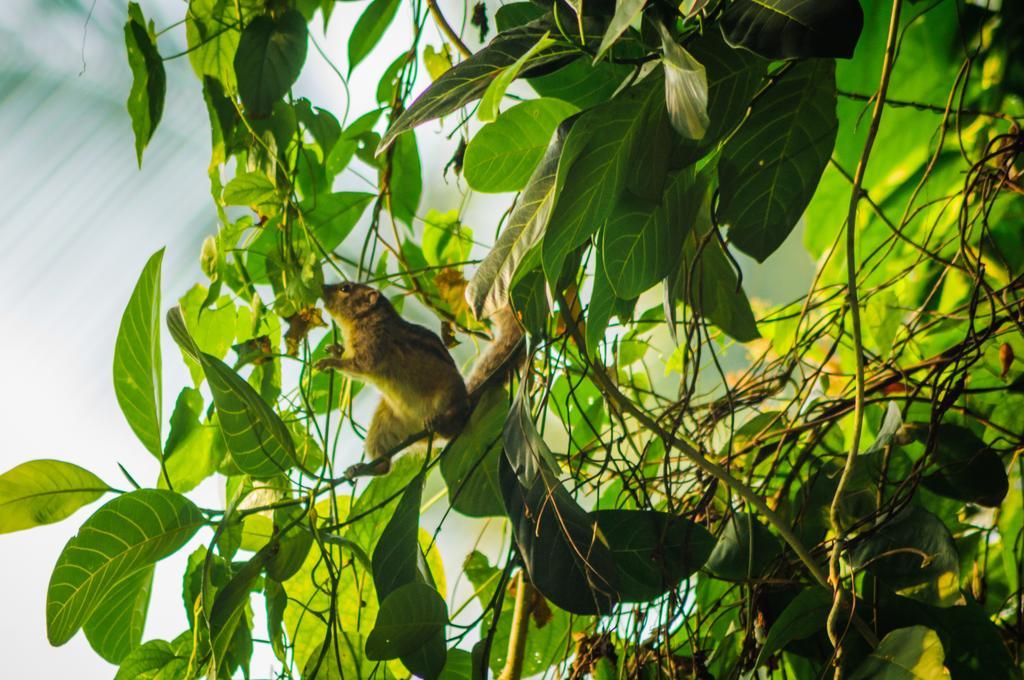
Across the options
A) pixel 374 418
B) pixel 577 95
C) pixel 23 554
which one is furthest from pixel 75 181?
pixel 577 95

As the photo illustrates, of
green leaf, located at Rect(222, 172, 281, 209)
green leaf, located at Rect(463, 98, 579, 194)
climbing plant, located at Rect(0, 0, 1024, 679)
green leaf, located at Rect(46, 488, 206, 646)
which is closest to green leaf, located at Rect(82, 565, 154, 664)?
climbing plant, located at Rect(0, 0, 1024, 679)

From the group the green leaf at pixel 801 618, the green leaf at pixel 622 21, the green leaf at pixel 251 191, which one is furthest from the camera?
the green leaf at pixel 251 191

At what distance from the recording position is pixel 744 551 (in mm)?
813

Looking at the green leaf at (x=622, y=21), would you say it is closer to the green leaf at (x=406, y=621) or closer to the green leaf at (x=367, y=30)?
the green leaf at (x=406, y=621)

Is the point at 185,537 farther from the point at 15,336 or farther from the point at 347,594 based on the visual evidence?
the point at 15,336

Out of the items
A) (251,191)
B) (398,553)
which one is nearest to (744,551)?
(398,553)

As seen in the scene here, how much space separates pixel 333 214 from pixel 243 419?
0.39m

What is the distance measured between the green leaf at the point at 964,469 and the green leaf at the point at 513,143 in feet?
1.54

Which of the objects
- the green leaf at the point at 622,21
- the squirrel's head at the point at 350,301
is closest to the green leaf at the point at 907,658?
the green leaf at the point at 622,21

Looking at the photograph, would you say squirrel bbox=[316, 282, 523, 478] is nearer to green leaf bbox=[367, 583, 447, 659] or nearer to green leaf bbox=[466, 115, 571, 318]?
green leaf bbox=[367, 583, 447, 659]

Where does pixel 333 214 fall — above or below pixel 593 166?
above

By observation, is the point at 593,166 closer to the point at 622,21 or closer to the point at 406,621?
the point at 622,21

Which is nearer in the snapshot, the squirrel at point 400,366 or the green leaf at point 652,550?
the green leaf at point 652,550

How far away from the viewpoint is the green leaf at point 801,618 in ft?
2.17
